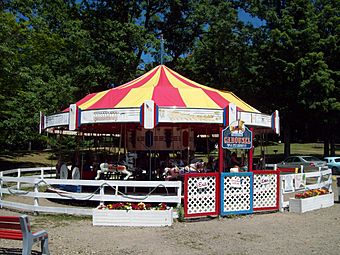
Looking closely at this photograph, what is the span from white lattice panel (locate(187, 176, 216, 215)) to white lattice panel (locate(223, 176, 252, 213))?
0.37 metres

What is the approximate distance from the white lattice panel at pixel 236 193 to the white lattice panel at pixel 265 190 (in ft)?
1.08

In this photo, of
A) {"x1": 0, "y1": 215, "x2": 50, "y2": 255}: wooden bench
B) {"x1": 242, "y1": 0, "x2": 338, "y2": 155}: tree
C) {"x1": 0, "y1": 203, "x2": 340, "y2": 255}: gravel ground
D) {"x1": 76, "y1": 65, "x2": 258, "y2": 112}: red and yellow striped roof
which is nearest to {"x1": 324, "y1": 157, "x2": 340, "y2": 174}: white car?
{"x1": 242, "y1": 0, "x2": 338, "y2": 155}: tree

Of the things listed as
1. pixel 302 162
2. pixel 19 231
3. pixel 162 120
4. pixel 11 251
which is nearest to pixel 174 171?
pixel 162 120

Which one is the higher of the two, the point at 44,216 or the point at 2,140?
the point at 2,140

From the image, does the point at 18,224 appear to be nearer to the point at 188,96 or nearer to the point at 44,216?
the point at 44,216

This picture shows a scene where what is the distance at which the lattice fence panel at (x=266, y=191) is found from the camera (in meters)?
11.8

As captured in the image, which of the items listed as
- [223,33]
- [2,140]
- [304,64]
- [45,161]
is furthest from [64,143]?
[304,64]

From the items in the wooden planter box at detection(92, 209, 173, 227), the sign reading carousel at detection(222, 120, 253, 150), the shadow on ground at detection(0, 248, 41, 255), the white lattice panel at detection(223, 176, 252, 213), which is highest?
the sign reading carousel at detection(222, 120, 253, 150)

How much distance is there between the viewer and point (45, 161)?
111ft

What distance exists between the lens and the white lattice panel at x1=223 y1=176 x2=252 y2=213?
11.2m

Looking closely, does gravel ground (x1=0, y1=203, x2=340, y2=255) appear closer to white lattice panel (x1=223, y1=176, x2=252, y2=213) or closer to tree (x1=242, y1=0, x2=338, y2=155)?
white lattice panel (x1=223, y1=176, x2=252, y2=213)

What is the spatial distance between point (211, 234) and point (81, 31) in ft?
76.0

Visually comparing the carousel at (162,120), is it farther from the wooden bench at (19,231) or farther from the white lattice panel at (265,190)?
the wooden bench at (19,231)

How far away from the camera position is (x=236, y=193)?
11.3 metres
